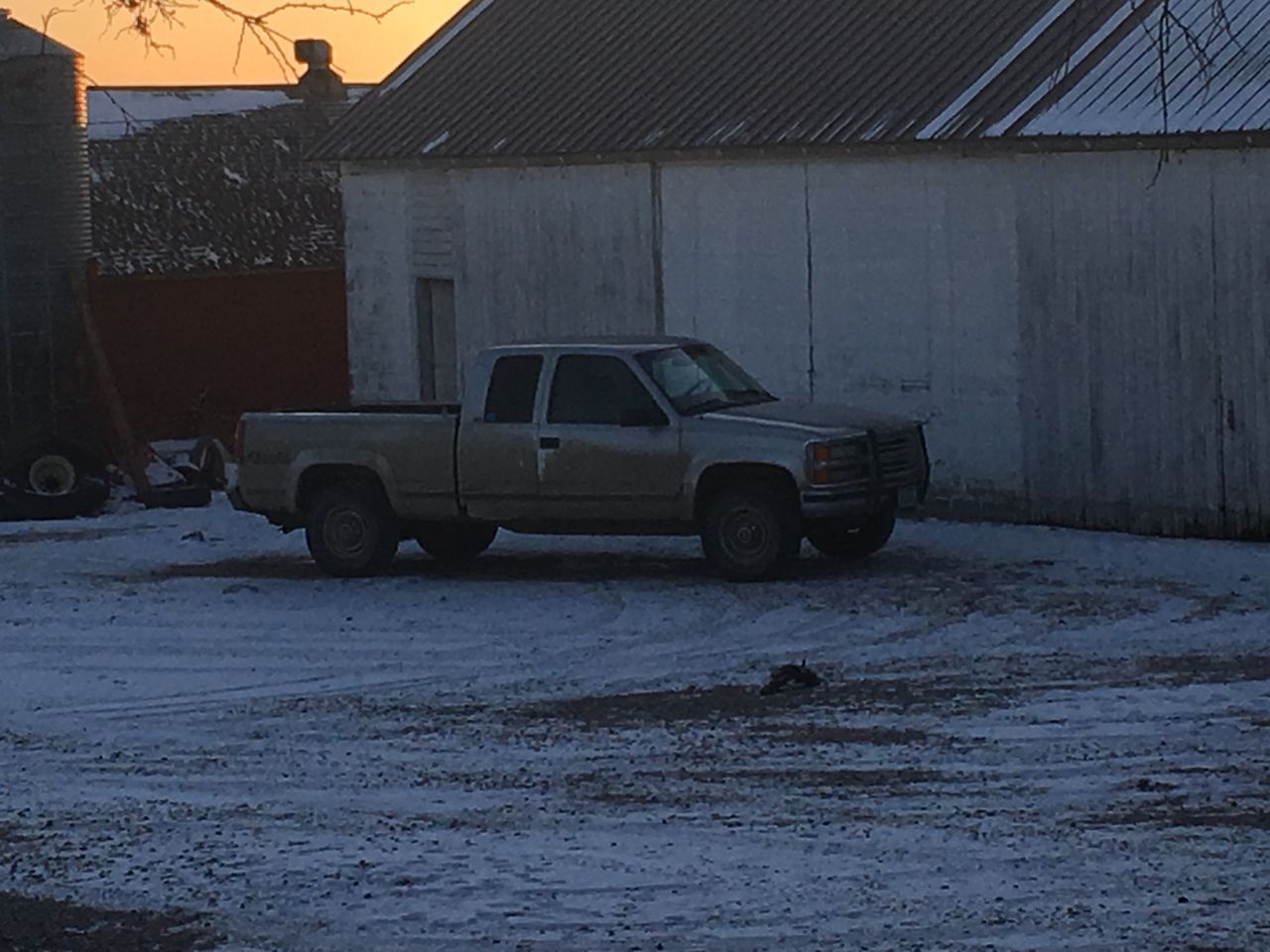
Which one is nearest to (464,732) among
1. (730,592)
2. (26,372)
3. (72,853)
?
(72,853)

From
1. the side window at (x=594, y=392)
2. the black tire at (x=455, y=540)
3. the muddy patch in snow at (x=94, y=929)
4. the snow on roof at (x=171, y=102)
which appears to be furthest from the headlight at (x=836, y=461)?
the snow on roof at (x=171, y=102)

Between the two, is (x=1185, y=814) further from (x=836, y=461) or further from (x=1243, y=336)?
(x=1243, y=336)

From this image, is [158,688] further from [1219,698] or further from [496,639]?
[1219,698]

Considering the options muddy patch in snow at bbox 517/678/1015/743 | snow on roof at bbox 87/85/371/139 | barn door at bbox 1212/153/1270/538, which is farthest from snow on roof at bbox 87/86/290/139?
muddy patch in snow at bbox 517/678/1015/743

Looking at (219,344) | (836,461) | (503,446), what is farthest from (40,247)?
(836,461)

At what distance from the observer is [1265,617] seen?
51.3 ft

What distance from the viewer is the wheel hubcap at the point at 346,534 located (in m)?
19.1

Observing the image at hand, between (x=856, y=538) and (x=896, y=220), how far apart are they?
429 centimetres

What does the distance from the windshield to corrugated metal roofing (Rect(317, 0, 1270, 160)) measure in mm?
3367

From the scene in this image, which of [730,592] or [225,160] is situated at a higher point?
[225,160]

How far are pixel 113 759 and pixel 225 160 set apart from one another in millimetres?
27057

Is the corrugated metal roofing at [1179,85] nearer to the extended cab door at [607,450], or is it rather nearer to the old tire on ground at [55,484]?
the extended cab door at [607,450]

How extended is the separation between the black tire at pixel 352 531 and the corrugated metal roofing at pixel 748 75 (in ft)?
19.4

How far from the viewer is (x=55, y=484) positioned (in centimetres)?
2652
